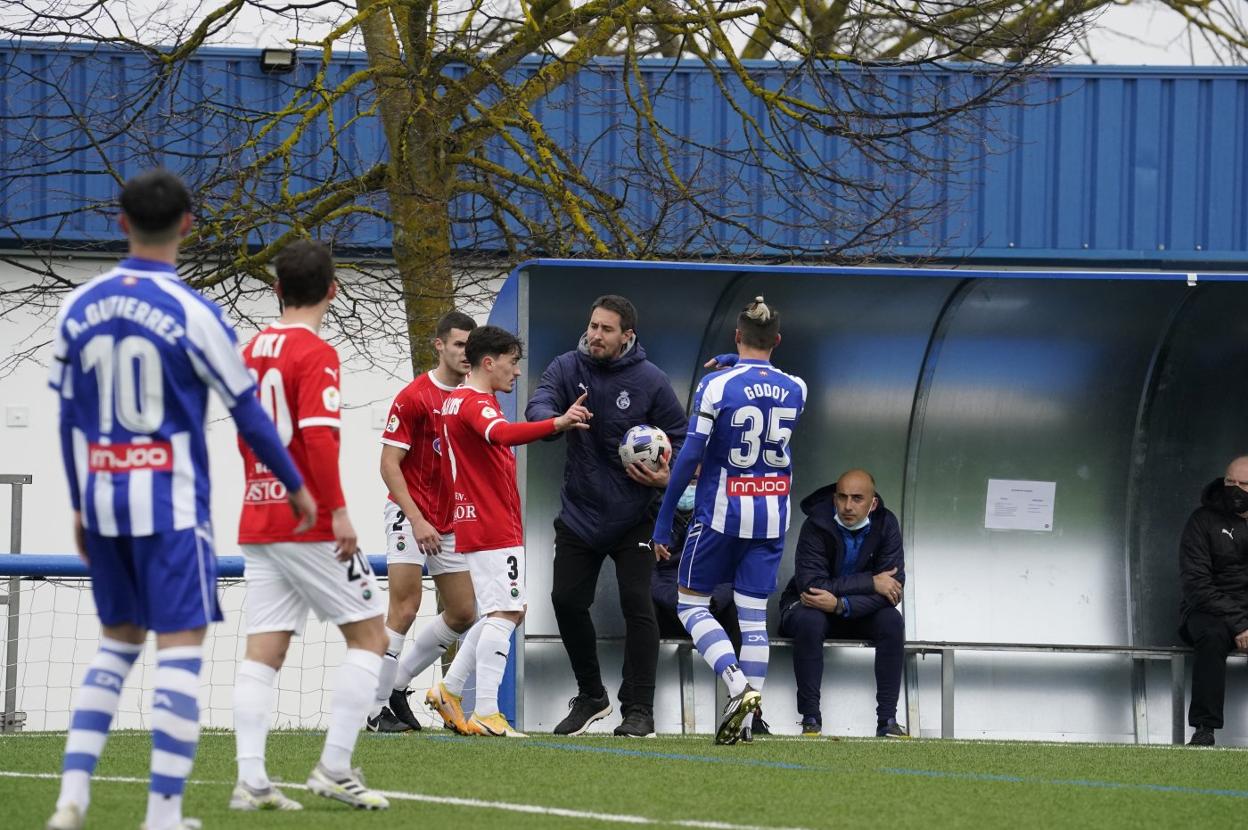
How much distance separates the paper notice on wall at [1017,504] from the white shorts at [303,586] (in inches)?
236

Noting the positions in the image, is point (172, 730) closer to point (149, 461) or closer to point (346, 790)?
point (149, 461)

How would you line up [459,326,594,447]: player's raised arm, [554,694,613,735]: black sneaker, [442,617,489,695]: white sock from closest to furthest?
[459,326,594,447]: player's raised arm < [442,617,489,695]: white sock < [554,694,613,735]: black sneaker

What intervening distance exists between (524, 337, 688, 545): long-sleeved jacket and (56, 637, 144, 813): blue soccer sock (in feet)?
12.3

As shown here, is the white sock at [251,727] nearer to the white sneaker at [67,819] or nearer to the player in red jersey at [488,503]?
the white sneaker at [67,819]

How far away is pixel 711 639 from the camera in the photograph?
23.9 feet

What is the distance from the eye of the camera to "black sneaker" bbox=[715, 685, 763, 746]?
279 inches

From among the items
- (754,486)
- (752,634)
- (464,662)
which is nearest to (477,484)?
(464,662)

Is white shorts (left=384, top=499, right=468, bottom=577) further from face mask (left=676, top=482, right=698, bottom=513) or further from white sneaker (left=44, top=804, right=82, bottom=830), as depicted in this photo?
white sneaker (left=44, top=804, right=82, bottom=830)

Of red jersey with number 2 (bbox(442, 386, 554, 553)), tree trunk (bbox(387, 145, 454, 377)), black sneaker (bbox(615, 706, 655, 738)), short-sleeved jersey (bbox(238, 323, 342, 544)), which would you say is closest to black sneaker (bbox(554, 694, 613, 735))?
black sneaker (bbox(615, 706, 655, 738))

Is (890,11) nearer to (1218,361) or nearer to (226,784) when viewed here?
(1218,361)

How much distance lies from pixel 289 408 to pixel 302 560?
0.44 metres

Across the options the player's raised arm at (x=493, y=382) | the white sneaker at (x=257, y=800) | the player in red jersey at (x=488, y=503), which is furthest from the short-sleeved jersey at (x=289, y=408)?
the player in red jersey at (x=488, y=503)

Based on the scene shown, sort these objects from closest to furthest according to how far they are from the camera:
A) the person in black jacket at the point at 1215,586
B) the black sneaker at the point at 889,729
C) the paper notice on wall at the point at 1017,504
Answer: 1. the black sneaker at the point at 889,729
2. the person in black jacket at the point at 1215,586
3. the paper notice on wall at the point at 1017,504

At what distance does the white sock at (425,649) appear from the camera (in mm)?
7793
